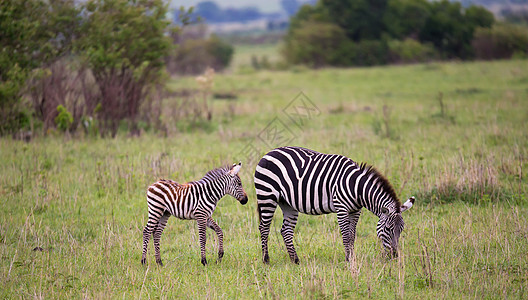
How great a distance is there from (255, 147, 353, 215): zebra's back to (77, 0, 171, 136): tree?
960 cm

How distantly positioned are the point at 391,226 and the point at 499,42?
36.3 metres

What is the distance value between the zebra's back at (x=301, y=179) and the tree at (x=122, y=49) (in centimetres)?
960

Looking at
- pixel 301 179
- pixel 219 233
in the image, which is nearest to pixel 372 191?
pixel 301 179

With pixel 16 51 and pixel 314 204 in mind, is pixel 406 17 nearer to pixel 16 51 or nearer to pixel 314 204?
pixel 16 51

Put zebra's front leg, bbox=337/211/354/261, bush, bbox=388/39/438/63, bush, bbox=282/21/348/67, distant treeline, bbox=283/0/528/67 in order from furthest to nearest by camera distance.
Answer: bush, bbox=282/21/348/67 < distant treeline, bbox=283/0/528/67 < bush, bbox=388/39/438/63 < zebra's front leg, bbox=337/211/354/261

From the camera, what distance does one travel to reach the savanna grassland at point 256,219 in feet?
19.0

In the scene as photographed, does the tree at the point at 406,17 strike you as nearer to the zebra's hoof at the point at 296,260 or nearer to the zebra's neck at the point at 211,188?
the zebra's hoof at the point at 296,260

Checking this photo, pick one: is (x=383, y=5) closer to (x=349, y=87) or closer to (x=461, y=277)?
(x=349, y=87)

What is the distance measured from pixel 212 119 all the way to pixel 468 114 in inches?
331

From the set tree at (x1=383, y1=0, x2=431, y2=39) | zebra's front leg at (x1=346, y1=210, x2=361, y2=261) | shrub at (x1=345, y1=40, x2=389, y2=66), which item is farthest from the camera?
tree at (x1=383, y1=0, x2=431, y2=39)

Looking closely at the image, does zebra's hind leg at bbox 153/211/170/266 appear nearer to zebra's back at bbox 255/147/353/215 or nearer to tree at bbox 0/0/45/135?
zebra's back at bbox 255/147/353/215

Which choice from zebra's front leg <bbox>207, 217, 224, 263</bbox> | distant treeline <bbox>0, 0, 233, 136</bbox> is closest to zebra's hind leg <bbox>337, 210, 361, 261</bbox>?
zebra's front leg <bbox>207, 217, 224, 263</bbox>

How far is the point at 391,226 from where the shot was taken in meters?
5.89

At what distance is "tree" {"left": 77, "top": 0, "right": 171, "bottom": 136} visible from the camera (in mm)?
15312
